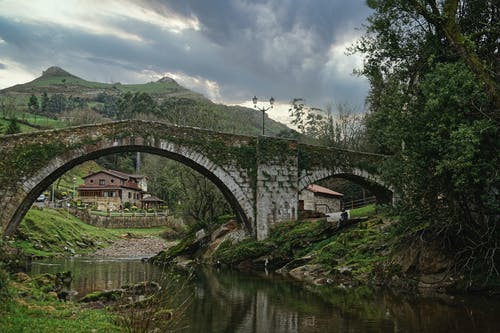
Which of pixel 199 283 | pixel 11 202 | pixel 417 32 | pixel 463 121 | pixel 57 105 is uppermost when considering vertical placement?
pixel 57 105

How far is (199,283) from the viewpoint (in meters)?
17.6

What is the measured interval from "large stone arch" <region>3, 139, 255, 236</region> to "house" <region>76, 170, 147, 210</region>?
40.1 m

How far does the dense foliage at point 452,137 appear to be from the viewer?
12.7 m

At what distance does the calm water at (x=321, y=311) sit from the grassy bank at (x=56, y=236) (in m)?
13.5

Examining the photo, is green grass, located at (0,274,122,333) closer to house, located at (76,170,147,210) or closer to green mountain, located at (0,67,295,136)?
house, located at (76,170,147,210)

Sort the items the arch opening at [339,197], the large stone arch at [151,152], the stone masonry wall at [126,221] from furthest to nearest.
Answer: the stone masonry wall at [126,221] < the arch opening at [339,197] < the large stone arch at [151,152]

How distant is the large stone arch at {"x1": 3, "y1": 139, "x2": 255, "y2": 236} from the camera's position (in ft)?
64.8

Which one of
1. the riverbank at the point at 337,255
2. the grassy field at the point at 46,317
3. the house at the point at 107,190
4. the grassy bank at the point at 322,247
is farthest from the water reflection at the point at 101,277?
the house at the point at 107,190

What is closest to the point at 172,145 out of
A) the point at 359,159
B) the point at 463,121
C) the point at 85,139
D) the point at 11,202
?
the point at 85,139

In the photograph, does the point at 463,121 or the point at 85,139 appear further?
A: the point at 85,139

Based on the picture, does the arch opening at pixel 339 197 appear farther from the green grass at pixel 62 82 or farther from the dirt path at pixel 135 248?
the green grass at pixel 62 82

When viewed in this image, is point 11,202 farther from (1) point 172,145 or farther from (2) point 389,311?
(2) point 389,311

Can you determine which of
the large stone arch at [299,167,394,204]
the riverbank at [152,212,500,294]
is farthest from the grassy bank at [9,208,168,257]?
the large stone arch at [299,167,394,204]

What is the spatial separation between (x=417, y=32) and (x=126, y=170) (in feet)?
211
